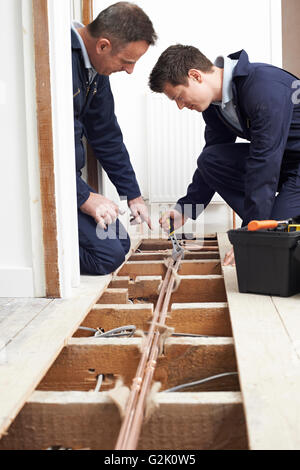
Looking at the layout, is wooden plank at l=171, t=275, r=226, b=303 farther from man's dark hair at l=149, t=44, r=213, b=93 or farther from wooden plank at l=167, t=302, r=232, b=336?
man's dark hair at l=149, t=44, r=213, b=93

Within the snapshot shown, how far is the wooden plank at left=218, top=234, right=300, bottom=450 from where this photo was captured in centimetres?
79

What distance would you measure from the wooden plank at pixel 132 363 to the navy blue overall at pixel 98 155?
0.89 m

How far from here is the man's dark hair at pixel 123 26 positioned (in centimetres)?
205

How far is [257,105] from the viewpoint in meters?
1.95

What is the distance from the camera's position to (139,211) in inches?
102

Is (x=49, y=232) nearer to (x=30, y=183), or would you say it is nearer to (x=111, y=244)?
(x=30, y=183)

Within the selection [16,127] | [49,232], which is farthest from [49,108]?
[49,232]

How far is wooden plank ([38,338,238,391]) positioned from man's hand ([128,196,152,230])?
1.34m

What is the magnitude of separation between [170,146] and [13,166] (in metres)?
2.18

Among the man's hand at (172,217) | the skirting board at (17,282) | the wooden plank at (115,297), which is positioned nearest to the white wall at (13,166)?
the skirting board at (17,282)

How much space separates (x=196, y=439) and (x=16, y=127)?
122cm

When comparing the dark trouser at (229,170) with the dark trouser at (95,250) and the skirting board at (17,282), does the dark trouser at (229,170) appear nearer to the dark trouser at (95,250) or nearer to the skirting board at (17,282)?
the dark trouser at (95,250)

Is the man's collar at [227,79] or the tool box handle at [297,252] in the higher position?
the man's collar at [227,79]

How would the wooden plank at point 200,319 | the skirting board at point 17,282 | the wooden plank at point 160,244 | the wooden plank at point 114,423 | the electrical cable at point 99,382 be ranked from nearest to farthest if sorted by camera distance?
the wooden plank at point 114,423
the electrical cable at point 99,382
the wooden plank at point 200,319
the skirting board at point 17,282
the wooden plank at point 160,244
